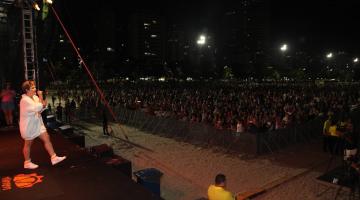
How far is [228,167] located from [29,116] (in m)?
7.49

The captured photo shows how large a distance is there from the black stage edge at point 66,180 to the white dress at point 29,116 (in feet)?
2.52

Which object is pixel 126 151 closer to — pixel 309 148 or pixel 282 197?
pixel 282 197

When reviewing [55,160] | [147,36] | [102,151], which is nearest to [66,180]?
[55,160]

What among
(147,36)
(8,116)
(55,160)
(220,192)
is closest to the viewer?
(220,192)

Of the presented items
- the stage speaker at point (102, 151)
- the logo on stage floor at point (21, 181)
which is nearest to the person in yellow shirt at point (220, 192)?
the logo on stage floor at point (21, 181)

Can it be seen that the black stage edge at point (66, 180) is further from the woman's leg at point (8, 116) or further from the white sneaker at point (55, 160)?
the woman's leg at point (8, 116)

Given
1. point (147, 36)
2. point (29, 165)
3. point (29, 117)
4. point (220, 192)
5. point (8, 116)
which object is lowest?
point (220, 192)

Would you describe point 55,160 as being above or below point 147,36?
below

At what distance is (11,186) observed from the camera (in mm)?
5145

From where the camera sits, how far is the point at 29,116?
5766 mm

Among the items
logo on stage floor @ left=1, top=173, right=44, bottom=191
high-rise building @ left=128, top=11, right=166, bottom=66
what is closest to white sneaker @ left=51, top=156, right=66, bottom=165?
logo on stage floor @ left=1, top=173, right=44, bottom=191

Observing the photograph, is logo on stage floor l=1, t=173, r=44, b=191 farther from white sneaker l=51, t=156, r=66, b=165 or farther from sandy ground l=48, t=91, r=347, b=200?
sandy ground l=48, t=91, r=347, b=200

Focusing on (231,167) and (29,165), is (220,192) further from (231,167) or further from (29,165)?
(231,167)

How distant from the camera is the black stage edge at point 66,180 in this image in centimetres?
470
